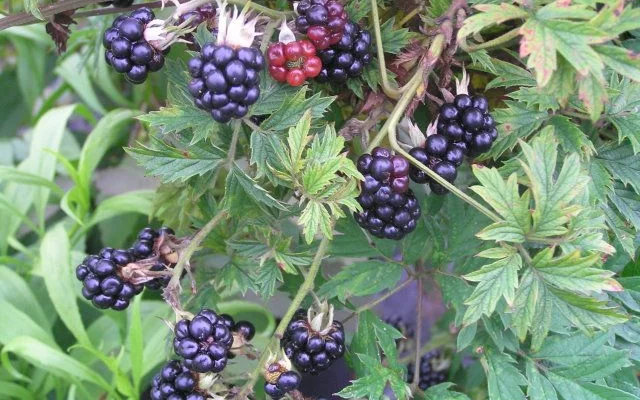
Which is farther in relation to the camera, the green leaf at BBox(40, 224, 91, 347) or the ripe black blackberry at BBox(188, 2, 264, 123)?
the green leaf at BBox(40, 224, 91, 347)

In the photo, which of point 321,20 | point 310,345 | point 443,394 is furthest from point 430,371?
point 321,20

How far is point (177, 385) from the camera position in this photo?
0.95m

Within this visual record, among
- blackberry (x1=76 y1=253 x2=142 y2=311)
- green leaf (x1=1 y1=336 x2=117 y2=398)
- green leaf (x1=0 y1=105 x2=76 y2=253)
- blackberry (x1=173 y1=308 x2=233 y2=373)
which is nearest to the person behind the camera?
blackberry (x1=173 y1=308 x2=233 y2=373)

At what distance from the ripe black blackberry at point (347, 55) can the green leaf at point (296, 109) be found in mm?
57

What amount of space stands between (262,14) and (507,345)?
64 cm

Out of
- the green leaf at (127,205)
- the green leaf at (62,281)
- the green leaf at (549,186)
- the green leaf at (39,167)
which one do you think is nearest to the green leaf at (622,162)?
the green leaf at (549,186)

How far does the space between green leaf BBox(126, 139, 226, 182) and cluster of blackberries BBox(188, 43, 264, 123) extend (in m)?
0.14

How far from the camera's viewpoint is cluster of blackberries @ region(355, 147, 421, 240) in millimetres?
892

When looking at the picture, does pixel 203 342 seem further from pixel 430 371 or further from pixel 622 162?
pixel 430 371

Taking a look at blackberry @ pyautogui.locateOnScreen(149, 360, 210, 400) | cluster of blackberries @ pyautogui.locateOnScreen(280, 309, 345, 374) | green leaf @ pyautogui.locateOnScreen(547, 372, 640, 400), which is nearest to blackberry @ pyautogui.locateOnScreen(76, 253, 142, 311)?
blackberry @ pyautogui.locateOnScreen(149, 360, 210, 400)

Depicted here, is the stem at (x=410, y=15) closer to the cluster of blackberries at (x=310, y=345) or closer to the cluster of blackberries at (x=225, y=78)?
the cluster of blackberries at (x=225, y=78)

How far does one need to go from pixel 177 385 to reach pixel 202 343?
0.10m

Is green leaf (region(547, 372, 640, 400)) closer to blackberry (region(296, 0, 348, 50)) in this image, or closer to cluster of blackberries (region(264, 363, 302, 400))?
cluster of blackberries (region(264, 363, 302, 400))

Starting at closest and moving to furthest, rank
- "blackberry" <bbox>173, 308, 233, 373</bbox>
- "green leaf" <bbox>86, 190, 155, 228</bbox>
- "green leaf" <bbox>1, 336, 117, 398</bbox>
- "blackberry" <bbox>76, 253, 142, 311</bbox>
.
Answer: "blackberry" <bbox>173, 308, 233, 373</bbox>, "blackberry" <bbox>76, 253, 142, 311</bbox>, "green leaf" <bbox>1, 336, 117, 398</bbox>, "green leaf" <bbox>86, 190, 155, 228</bbox>
